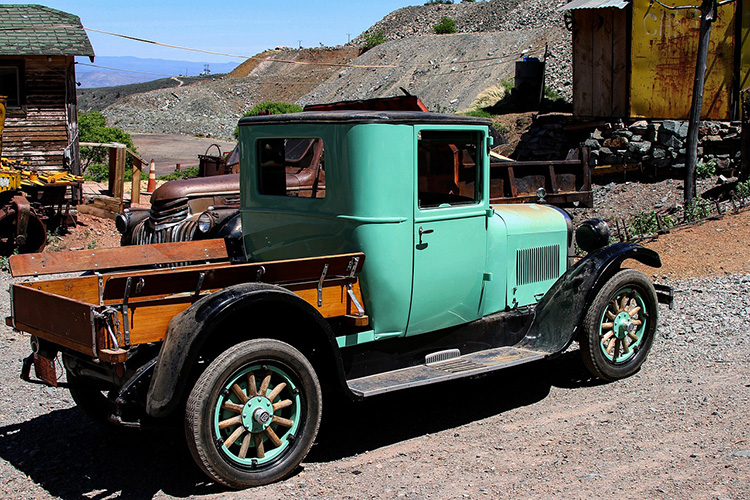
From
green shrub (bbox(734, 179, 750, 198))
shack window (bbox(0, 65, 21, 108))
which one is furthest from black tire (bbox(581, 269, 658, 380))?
shack window (bbox(0, 65, 21, 108))

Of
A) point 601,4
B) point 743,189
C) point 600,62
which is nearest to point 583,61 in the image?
point 600,62

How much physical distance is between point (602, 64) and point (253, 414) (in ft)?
49.0

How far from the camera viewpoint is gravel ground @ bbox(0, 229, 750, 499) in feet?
13.3

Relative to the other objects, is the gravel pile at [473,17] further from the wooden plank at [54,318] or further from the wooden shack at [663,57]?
the wooden plank at [54,318]

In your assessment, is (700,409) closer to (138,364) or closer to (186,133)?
(138,364)

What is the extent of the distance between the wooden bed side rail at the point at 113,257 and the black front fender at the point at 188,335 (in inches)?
53.8

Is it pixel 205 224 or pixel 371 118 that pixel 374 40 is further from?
pixel 371 118

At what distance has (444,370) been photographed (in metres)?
4.86

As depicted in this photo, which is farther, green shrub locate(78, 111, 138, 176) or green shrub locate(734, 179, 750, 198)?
green shrub locate(78, 111, 138, 176)

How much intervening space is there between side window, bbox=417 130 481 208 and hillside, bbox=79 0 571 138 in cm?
2488

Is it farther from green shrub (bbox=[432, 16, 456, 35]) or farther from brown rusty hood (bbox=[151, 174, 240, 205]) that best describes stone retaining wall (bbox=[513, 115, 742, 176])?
green shrub (bbox=[432, 16, 456, 35])

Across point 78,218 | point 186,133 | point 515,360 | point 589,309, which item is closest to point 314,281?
point 515,360

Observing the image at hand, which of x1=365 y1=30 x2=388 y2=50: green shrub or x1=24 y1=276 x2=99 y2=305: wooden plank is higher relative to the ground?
x1=365 y1=30 x2=388 y2=50: green shrub

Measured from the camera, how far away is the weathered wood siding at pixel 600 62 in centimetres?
1634
